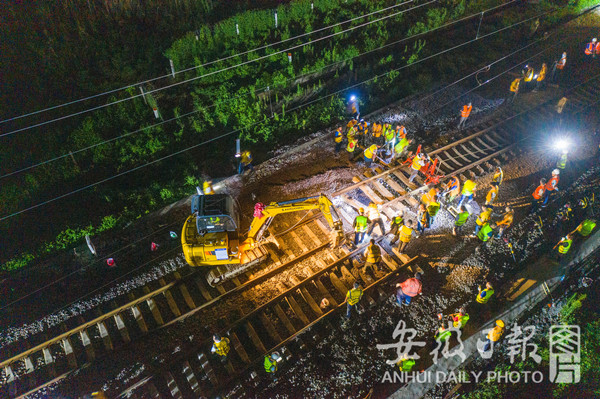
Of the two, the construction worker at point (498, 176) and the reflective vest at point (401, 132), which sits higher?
the reflective vest at point (401, 132)

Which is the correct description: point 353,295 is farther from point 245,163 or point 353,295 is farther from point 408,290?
point 245,163

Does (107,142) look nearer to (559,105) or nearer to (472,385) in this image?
(472,385)

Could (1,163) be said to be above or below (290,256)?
above

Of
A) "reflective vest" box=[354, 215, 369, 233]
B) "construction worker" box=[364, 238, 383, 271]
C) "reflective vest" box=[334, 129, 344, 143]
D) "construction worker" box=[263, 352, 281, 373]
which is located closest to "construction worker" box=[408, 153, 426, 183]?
"reflective vest" box=[334, 129, 344, 143]

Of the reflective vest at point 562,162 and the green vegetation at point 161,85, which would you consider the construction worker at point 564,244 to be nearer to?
the reflective vest at point 562,162

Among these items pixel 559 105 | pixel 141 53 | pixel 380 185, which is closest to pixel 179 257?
pixel 380 185

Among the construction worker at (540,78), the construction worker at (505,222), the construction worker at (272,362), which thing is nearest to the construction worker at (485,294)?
the construction worker at (505,222)
